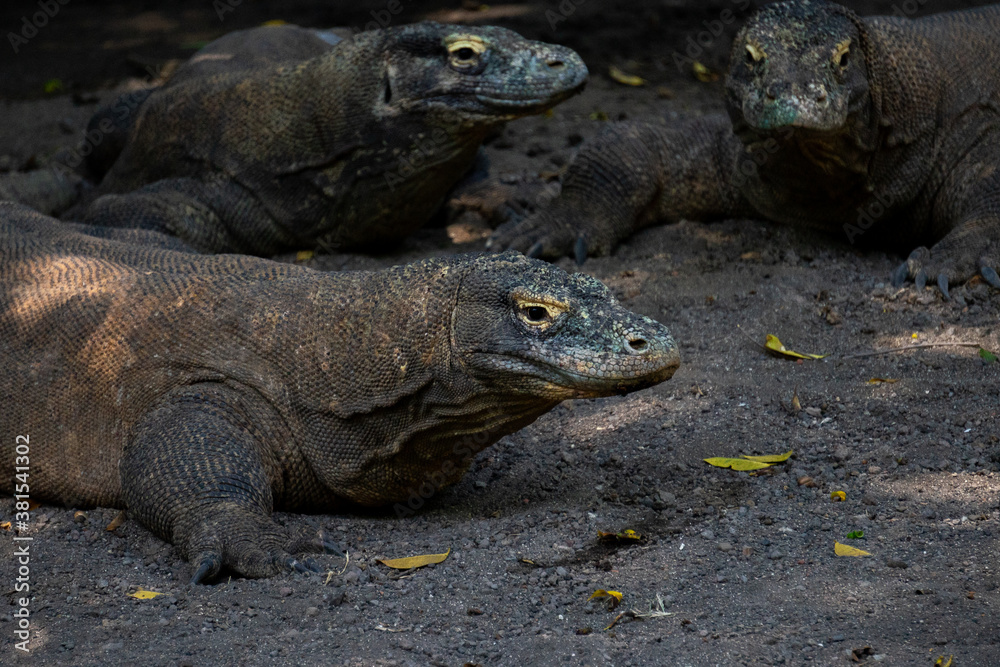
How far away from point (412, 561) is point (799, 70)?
299 cm

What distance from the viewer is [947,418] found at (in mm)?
4043

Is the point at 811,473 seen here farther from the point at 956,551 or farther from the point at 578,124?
the point at 578,124

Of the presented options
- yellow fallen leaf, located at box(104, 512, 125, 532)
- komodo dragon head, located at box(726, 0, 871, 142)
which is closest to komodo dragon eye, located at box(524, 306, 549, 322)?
yellow fallen leaf, located at box(104, 512, 125, 532)

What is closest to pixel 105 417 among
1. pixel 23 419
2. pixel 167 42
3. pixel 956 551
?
pixel 23 419

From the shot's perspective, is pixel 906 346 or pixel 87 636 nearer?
pixel 87 636

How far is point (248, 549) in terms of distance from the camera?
3234 mm

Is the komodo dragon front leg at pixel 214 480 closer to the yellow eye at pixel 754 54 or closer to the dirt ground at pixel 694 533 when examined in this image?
the dirt ground at pixel 694 533

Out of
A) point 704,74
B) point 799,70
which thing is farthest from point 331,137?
point 704,74

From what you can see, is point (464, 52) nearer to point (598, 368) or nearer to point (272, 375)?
point (272, 375)

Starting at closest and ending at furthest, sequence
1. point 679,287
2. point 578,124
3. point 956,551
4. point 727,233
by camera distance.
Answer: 1. point 956,551
2. point 679,287
3. point 727,233
4. point 578,124

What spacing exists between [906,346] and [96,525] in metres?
3.18

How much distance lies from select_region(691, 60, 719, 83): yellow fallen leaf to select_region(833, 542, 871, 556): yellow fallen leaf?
6387 mm

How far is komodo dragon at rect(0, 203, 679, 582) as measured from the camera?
3.29 m

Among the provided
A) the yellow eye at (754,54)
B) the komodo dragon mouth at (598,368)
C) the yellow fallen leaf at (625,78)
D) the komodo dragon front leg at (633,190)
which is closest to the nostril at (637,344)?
the komodo dragon mouth at (598,368)
